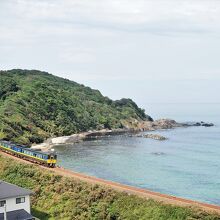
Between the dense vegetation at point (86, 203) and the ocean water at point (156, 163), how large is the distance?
14.2 meters

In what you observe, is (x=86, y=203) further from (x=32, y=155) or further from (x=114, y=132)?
(x=114, y=132)

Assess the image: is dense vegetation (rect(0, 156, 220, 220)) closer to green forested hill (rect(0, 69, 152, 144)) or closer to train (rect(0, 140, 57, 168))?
train (rect(0, 140, 57, 168))

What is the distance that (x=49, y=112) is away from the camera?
11450cm

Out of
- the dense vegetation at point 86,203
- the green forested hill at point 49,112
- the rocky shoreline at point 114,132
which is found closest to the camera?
the dense vegetation at point 86,203

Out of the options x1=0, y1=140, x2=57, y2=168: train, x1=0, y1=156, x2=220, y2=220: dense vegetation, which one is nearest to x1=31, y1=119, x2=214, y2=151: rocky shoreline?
x1=0, y1=140, x2=57, y2=168: train

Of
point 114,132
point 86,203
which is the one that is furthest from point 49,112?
point 86,203

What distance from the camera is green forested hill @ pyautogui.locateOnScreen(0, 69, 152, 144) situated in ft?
311

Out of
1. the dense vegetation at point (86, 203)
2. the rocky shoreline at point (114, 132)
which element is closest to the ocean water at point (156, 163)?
the rocky shoreline at point (114, 132)

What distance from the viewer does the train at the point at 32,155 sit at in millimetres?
50219

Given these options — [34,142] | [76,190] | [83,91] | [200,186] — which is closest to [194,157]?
[200,186]

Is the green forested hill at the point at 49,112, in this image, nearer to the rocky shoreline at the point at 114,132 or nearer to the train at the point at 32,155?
the rocky shoreline at the point at 114,132

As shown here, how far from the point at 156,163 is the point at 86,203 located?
119ft

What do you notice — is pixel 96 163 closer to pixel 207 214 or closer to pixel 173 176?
pixel 173 176

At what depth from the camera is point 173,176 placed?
5941cm
